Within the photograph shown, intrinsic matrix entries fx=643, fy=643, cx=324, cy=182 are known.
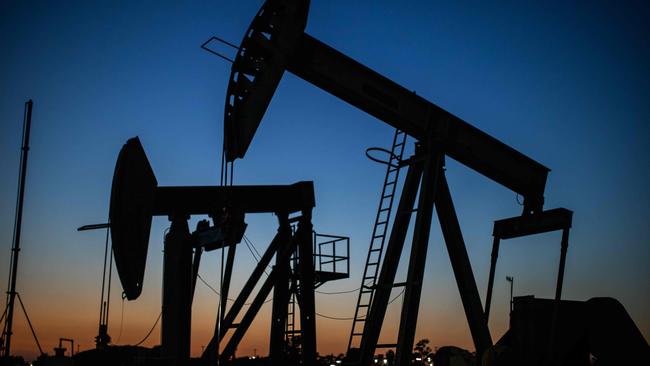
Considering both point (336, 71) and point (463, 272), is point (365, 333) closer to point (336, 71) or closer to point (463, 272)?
point (463, 272)

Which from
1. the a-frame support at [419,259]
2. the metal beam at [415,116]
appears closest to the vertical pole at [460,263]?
the a-frame support at [419,259]

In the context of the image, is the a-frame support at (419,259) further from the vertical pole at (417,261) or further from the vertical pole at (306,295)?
the vertical pole at (306,295)

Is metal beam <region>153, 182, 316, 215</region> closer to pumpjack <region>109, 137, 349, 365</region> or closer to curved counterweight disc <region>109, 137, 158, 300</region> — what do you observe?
pumpjack <region>109, 137, 349, 365</region>

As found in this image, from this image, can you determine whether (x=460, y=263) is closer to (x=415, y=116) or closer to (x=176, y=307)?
(x=415, y=116)

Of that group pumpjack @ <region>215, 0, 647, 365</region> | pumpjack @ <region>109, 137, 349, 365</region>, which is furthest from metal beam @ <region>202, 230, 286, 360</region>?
pumpjack @ <region>215, 0, 647, 365</region>

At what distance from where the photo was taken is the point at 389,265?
9.48m

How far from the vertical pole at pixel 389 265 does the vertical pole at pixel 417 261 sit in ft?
0.98

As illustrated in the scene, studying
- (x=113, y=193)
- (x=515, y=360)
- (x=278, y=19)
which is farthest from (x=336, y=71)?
(x=515, y=360)

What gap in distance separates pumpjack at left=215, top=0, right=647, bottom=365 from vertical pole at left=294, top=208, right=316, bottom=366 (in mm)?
2997

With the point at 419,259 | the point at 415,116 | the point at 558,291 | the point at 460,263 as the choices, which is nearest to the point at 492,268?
the point at 460,263

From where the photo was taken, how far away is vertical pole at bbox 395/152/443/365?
8852 millimetres

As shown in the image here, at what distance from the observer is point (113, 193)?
26.7 ft

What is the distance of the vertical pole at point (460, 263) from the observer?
9.55m

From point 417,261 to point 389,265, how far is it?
0.47m
